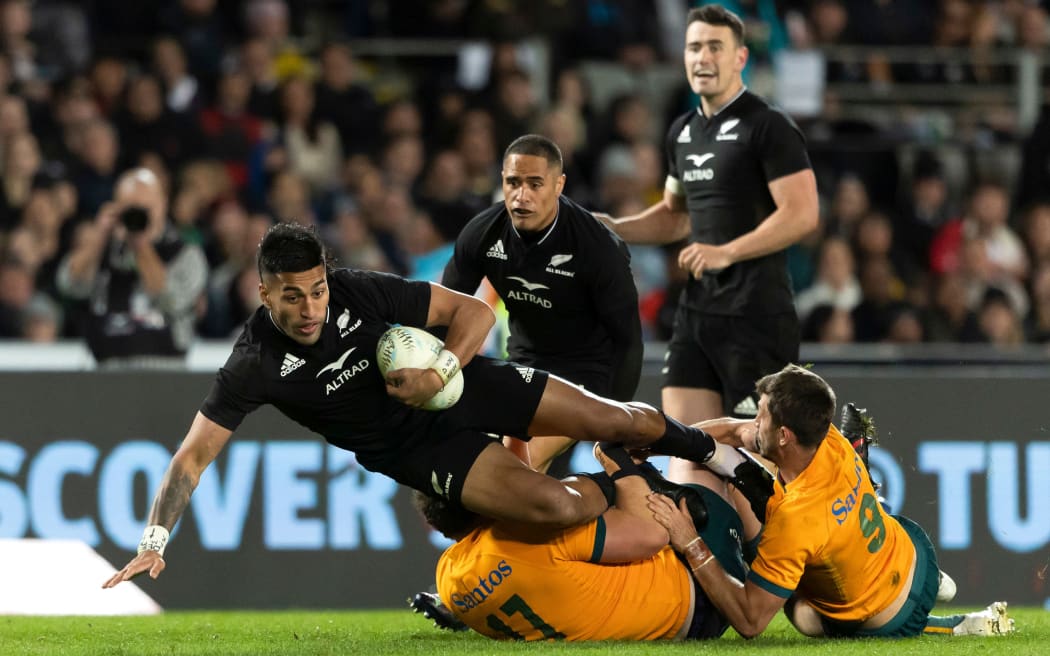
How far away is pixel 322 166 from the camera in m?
12.3

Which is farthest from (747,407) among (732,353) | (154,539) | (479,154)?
(479,154)

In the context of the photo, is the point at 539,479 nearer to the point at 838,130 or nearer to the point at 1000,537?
the point at 1000,537

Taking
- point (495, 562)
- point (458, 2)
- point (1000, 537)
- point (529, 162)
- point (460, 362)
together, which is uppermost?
point (458, 2)

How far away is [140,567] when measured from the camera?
5.64 meters

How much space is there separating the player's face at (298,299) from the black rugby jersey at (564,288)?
1233 millimetres

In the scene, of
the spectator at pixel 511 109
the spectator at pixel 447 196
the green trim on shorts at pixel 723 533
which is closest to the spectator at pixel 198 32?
the spectator at pixel 447 196

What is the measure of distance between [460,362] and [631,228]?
1958 mm

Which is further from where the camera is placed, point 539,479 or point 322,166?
point 322,166

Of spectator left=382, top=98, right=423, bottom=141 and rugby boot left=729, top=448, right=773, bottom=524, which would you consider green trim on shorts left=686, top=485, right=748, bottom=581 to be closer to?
rugby boot left=729, top=448, right=773, bottom=524

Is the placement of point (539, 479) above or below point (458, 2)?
below

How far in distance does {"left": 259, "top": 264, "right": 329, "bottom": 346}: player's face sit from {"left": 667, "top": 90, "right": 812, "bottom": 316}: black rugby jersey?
2206mm

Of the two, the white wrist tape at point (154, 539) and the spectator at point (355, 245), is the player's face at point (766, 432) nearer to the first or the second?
the white wrist tape at point (154, 539)

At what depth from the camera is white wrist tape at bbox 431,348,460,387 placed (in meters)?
6.00

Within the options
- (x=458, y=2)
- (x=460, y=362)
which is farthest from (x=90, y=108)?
(x=460, y=362)
